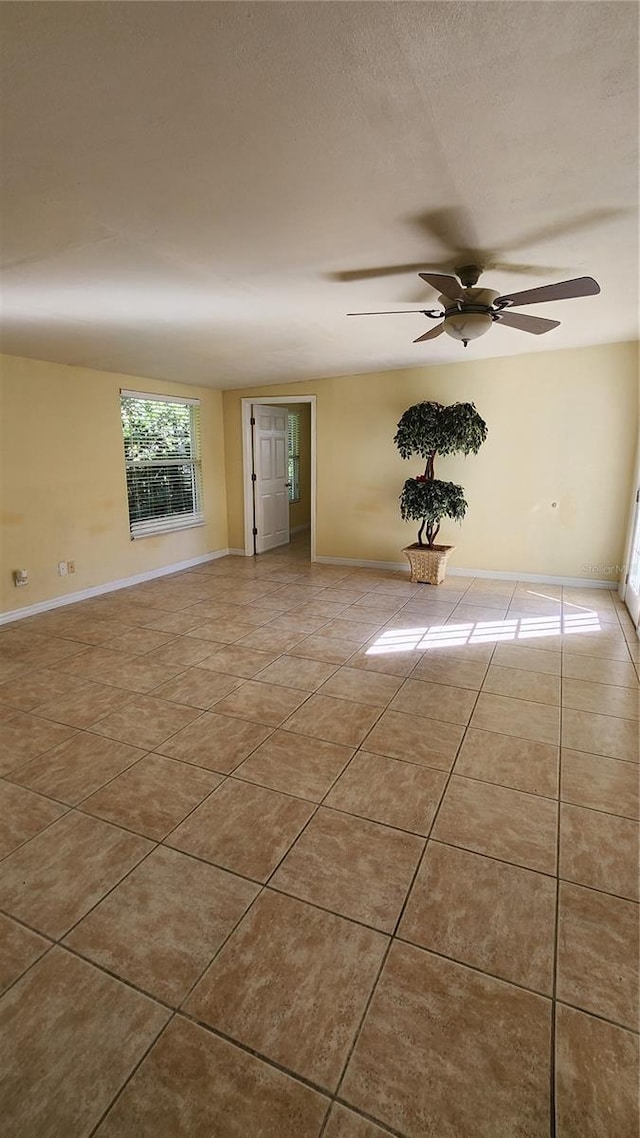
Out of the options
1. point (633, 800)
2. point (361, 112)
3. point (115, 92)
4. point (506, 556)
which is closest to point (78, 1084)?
point (633, 800)

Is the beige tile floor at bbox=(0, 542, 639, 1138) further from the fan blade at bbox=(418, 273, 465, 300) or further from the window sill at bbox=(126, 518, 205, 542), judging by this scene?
the window sill at bbox=(126, 518, 205, 542)

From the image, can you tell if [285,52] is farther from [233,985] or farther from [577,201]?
[233,985]

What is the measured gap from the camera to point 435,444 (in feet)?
16.0

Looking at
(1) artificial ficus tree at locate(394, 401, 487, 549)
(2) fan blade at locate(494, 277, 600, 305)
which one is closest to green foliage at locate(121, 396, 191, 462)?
(1) artificial ficus tree at locate(394, 401, 487, 549)

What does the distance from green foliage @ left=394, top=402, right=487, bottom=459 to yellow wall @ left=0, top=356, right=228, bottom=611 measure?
2817 millimetres

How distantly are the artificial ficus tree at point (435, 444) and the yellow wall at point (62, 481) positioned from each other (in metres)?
2.83

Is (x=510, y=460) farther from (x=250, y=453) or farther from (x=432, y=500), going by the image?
(x=250, y=453)

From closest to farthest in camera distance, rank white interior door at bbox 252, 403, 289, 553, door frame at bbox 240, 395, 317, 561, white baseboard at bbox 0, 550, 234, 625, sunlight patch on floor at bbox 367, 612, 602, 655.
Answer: sunlight patch on floor at bbox 367, 612, 602, 655 < white baseboard at bbox 0, 550, 234, 625 < door frame at bbox 240, 395, 317, 561 < white interior door at bbox 252, 403, 289, 553

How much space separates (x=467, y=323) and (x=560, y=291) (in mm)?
491

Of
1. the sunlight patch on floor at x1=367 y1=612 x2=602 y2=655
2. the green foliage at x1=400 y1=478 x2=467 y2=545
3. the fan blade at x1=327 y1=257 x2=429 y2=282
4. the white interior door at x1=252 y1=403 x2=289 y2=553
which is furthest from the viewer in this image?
the white interior door at x1=252 y1=403 x2=289 y2=553

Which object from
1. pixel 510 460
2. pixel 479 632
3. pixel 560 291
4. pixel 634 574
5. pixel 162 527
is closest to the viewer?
pixel 560 291

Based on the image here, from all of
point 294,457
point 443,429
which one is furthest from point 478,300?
point 294,457

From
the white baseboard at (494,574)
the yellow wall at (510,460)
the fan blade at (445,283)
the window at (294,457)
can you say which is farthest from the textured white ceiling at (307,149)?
the window at (294,457)

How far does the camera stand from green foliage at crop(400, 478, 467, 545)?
4.96 m
